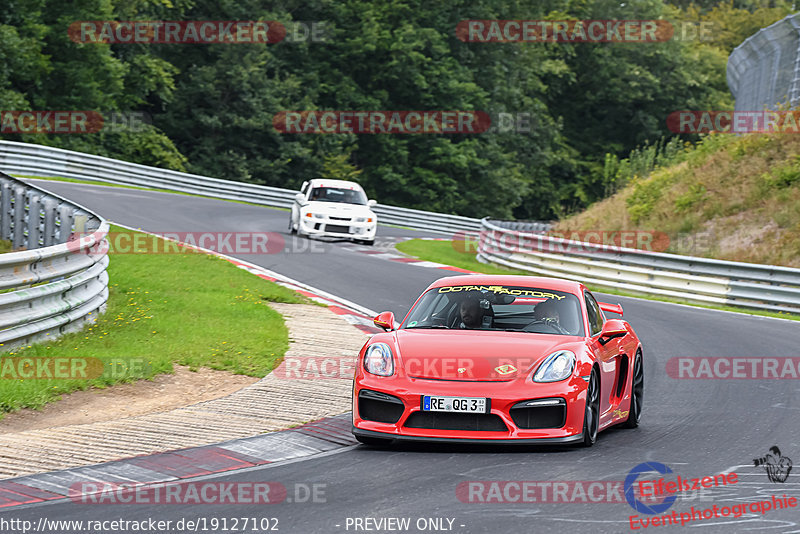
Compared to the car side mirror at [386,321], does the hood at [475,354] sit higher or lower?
lower

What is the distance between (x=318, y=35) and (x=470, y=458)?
1971 inches

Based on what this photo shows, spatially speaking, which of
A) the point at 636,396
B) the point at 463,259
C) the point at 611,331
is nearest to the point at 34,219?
the point at 636,396

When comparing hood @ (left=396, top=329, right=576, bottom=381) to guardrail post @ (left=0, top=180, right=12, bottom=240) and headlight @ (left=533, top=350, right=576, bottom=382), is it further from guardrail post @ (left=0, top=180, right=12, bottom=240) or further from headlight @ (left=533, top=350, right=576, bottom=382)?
guardrail post @ (left=0, top=180, right=12, bottom=240)

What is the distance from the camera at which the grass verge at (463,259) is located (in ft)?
67.0

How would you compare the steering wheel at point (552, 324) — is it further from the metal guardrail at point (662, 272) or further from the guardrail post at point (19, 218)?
the metal guardrail at point (662, 272)

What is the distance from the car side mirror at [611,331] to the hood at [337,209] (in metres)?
18.4

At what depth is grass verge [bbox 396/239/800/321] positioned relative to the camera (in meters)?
20.4

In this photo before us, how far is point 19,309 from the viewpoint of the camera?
33.1 ft

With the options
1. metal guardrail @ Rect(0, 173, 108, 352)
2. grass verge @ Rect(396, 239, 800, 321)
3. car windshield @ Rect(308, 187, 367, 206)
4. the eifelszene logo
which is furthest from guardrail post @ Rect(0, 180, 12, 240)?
the eifelszene logo

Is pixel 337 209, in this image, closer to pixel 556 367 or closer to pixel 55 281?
pixel 55 281

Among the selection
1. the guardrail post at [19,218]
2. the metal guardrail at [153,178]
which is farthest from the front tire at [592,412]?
the metal guardrail at [153,178]

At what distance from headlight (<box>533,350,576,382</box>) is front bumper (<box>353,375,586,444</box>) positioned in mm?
63

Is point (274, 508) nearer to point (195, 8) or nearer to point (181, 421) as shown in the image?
point (181, 421)

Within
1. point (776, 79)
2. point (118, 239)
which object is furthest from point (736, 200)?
point (118, 239)
